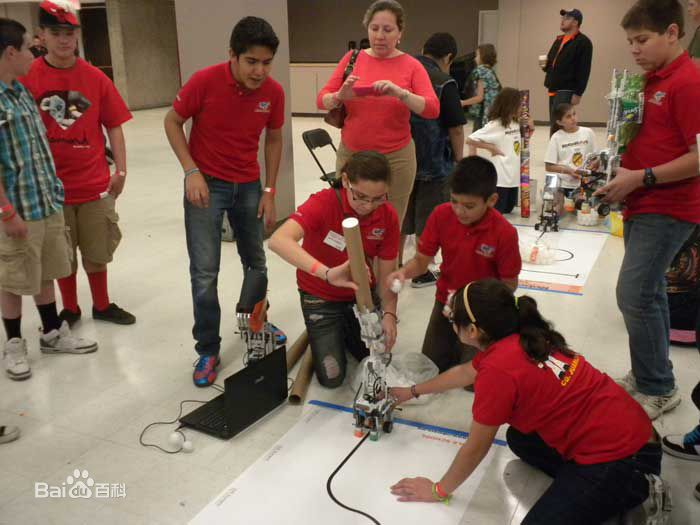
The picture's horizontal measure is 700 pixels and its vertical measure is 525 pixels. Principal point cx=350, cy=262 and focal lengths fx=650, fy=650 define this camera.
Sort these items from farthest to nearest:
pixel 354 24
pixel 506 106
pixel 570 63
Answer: pixel 354 24 → pixel 570 63 → pixel 506 106

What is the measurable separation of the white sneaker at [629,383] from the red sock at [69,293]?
254 centimetres

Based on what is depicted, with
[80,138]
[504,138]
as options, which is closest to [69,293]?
[80,138]

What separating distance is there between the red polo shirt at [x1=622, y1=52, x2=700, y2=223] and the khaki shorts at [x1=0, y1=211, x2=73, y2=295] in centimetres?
223

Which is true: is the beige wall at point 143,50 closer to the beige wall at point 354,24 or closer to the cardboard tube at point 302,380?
the beige wall at point 354,24

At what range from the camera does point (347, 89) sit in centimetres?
291

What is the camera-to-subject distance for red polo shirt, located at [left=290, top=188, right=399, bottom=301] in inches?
94.9

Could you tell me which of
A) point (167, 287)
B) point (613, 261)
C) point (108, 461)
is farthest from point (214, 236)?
point (613, 261)

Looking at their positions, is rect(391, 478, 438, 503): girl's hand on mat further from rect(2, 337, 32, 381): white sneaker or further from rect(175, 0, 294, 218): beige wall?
rect(175, 0, 294, 218): beige wall

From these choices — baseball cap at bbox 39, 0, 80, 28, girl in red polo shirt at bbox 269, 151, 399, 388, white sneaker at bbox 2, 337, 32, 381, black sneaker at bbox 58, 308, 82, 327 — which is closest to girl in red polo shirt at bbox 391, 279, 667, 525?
girl in red polo shirt at bbox 269, 151, 399, 388

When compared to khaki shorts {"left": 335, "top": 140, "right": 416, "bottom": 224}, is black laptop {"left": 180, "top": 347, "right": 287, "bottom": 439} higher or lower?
lower

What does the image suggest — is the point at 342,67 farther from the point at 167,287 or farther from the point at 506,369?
the point at 506,369

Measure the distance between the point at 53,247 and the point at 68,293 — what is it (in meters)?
0.59

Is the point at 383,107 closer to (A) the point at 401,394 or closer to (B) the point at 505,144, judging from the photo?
(A) the point at 401,394

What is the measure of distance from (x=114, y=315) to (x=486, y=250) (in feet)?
6.33
